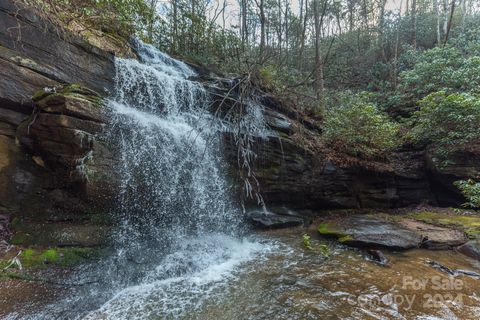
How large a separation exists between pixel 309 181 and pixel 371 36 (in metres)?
16.2

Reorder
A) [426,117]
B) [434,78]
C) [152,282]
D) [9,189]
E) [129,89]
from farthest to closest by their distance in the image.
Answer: [434,78], [426,117], [129,89], [9,189], [152,282]

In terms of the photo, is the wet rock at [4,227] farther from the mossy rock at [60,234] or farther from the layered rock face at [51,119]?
the layered rock face at [51,119]

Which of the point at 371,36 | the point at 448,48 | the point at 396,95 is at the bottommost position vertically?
the point at 396,95

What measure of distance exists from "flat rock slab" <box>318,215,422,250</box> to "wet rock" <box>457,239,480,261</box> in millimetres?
748

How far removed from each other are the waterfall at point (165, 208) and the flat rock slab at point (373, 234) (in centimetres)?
211

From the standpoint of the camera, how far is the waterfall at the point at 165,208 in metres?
3.94

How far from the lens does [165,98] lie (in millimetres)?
7371

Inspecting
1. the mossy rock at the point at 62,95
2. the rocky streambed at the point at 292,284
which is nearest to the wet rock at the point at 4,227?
the rocky streambed at the point at 292,284

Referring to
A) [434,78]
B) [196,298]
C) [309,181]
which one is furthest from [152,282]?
[434,78]

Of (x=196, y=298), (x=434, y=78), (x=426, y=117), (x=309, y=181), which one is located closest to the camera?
(x=196, y=298)

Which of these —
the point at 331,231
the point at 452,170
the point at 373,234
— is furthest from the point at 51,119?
the point at 452,170

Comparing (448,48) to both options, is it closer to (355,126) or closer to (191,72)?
(355,126)

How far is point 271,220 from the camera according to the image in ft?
24.7
